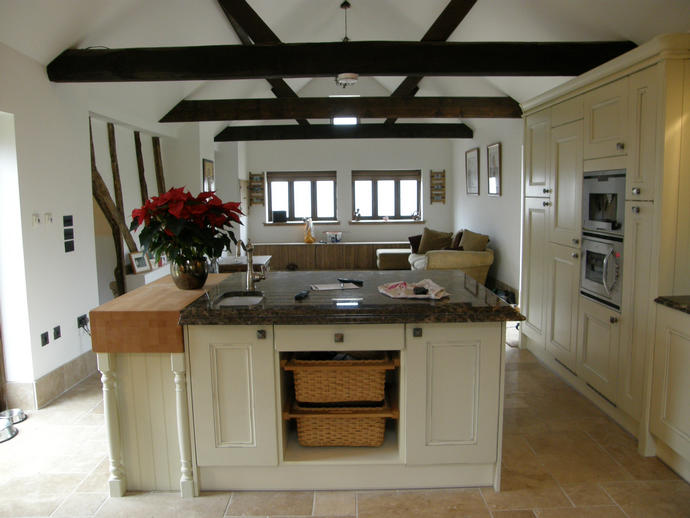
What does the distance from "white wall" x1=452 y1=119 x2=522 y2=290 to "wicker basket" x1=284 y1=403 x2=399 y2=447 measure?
4242mm

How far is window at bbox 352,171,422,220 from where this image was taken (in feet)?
30.8

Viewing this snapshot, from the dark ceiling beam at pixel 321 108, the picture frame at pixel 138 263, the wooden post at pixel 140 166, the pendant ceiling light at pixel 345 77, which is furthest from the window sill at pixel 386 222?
the picture frame at pixel 138 263

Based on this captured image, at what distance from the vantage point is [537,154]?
3.96 m

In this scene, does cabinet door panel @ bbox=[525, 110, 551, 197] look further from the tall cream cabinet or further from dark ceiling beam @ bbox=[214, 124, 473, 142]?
dark ceiling beam @ bbox=[214, 124, 473, 142]

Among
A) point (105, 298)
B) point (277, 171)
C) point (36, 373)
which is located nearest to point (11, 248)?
point (36, 373)

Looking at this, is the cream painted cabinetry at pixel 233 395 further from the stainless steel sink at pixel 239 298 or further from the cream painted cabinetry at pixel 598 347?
the cream painted cabinetry at pixel 598 347

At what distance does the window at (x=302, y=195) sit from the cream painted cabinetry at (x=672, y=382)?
7.23m

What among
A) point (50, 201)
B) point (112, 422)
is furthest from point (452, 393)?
point (50, 201)

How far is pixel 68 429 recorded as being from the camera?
3.12 metres

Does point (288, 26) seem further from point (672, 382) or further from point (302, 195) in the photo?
point (672, 382)

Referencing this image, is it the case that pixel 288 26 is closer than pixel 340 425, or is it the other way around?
pixel 340 425

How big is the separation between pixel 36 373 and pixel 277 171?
6.39 metres

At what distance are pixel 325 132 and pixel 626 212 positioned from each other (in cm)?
556

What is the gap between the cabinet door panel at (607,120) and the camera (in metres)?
2.79
